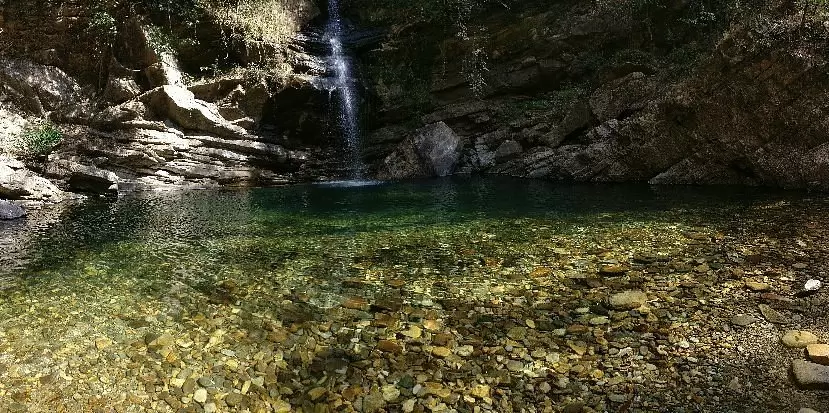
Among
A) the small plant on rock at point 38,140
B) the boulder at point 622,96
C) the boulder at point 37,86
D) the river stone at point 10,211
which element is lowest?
the river stone at point 10,211

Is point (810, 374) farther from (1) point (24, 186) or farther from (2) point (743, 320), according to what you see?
(1) point (24, 186)

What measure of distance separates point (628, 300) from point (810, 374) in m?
1.88

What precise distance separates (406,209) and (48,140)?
15743mm

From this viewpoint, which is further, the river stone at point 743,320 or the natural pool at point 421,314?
the river stone at point 743,320

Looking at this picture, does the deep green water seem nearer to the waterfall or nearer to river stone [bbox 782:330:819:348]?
river stone [bbox 782:330:819:348]

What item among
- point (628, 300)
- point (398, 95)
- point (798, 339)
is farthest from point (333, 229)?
point (398, 95)

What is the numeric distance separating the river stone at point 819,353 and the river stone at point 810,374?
12 cm

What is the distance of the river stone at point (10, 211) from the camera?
12320 mm

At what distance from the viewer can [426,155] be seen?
2152 cm

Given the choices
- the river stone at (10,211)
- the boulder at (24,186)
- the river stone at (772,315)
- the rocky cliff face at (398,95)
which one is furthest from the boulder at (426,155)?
the river stone at (772,315)

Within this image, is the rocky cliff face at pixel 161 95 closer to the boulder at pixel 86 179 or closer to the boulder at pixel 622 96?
the boulder at pixel 86 179

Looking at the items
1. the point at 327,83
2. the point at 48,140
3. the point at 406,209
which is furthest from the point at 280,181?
the point at 406,209

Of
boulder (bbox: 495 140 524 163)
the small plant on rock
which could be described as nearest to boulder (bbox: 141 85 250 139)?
the small plant on rock

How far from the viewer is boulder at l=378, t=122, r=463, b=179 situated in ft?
70.6
